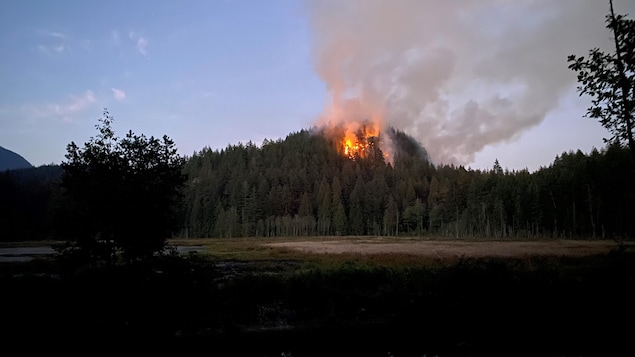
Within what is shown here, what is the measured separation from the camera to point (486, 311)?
2117cm

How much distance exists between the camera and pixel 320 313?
78.8 feet

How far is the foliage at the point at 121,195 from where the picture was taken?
1959cm

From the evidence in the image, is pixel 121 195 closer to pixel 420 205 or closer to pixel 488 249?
pixel 488 249

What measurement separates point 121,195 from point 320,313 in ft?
42.3

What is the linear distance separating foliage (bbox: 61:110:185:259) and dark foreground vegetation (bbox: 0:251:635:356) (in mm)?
1432

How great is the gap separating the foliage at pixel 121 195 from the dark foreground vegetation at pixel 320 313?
4.70ft

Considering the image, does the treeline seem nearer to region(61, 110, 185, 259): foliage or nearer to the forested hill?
the forested hill

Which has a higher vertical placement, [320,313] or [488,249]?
[488,249]

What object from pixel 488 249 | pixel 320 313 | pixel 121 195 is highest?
pixel 121 195

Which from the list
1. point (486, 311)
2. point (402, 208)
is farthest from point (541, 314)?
point (402, 208)

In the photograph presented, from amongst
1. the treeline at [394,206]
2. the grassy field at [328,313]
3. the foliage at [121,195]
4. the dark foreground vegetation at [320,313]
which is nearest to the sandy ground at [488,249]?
the treeline at [394,206]

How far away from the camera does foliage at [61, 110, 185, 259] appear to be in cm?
1959

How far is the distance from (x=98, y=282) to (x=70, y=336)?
2763 mm

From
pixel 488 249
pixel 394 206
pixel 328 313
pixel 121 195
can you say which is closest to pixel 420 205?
pixel 394 206
